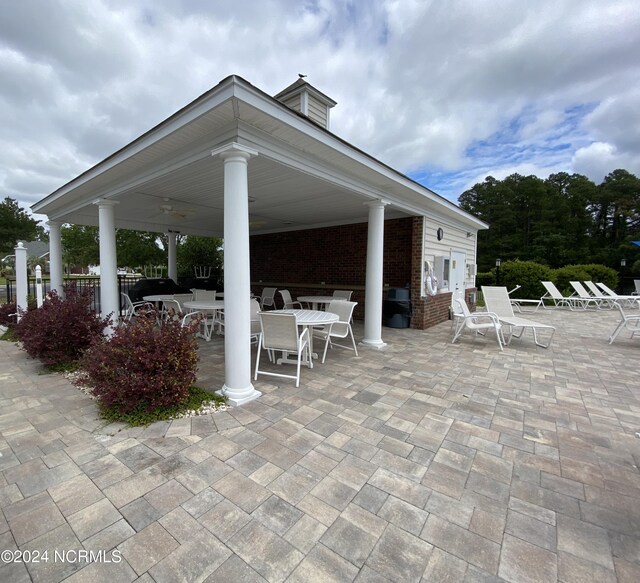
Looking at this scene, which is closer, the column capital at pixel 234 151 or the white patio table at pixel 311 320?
the column capital at pixel 234 151

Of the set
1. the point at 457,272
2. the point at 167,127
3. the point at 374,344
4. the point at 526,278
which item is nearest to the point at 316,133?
the point at 167,127

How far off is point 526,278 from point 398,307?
1185cm

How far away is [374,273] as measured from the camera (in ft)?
17.5

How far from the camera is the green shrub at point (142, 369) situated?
269cm

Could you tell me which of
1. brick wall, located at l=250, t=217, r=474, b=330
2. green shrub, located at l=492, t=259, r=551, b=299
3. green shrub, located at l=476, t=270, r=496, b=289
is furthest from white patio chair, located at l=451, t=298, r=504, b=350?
green shrub, located at l=476, t=270, r=496, b=289

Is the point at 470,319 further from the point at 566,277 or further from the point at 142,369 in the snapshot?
the point at 566,277

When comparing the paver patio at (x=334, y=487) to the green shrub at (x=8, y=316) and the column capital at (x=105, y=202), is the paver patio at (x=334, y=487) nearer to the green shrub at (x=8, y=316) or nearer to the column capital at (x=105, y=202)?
the column capital at (x=105, y=202)

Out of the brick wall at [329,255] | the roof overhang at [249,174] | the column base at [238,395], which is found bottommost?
the column base at [238,395]

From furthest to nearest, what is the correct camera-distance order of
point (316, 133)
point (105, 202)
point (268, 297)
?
point (268, 297), point (105, 202), point (316, 133)

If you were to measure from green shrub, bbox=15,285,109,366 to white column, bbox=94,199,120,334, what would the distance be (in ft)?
2.12

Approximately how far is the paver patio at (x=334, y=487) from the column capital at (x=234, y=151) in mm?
2460

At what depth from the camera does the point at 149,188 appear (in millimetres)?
4746

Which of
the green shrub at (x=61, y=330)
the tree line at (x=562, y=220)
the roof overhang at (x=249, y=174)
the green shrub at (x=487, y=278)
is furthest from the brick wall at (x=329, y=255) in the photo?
the tree line at (x=562, y=220)

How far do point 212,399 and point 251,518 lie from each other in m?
1.65
